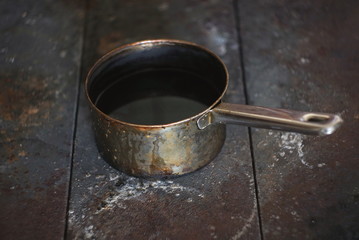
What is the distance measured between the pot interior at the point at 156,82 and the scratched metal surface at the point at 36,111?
0.49 feet

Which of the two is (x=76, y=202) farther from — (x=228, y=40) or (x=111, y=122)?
(x=228, y=40)

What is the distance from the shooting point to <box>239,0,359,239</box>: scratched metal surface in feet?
3.51

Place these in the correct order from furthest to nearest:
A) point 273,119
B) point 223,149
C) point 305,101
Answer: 1. point 305,101
2. point 223,149
3. point 273,119

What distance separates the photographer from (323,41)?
151 centimetres

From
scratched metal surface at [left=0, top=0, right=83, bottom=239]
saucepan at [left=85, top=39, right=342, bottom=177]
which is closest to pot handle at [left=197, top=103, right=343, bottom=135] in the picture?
saucepan at [left=85, top=39, right=342, bottom=177]

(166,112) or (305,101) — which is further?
(305,101)

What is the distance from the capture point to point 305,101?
1334 mm

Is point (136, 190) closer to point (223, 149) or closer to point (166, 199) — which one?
point (166, 199)

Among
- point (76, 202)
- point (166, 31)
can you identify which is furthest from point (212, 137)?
point (166, 31)

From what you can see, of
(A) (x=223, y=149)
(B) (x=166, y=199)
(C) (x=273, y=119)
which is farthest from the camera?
(A) (x=223, y=149)

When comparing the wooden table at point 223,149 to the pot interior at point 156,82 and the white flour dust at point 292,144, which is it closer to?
the white flour dust at point 292,144

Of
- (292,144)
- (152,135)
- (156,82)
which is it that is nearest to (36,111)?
(156,82)

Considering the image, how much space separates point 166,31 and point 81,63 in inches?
11.1

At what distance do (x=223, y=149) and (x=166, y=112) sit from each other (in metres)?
0.16
